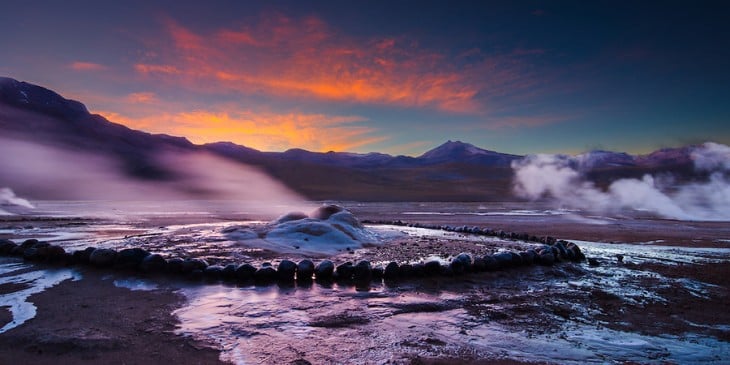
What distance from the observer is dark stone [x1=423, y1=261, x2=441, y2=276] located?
927 cm

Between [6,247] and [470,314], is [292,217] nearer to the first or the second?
[6,247]

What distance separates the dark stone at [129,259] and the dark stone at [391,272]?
18.3 ft

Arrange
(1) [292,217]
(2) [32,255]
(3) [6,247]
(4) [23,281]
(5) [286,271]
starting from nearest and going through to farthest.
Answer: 1. (4) [23,281]
2. (5) [286,271]
3. (2) [32,255]
4. (3) [6,247]
5. (1) [292,217]

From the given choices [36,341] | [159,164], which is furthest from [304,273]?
[159,164]

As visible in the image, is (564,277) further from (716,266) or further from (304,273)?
(304,273)

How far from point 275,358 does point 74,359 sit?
2213 millimetres

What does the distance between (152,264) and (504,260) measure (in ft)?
27.2

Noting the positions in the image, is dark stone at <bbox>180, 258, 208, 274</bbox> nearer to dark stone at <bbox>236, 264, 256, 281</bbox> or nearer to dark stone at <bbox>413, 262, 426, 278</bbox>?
dark stone at <bbox>236, 264, 256, 281</bbox>

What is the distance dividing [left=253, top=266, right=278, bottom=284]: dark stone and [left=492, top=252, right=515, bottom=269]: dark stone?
5.31 metres

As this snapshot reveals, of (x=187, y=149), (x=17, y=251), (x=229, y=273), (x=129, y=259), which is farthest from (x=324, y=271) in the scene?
(x=187, y=149)

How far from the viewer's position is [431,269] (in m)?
9.29

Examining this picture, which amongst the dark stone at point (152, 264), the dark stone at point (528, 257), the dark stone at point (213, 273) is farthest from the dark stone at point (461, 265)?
the dark stone at point (152, 264)

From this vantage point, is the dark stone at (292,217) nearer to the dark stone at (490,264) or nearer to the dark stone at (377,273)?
the dark stone at (377,273)

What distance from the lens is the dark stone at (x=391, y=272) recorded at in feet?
29.5
